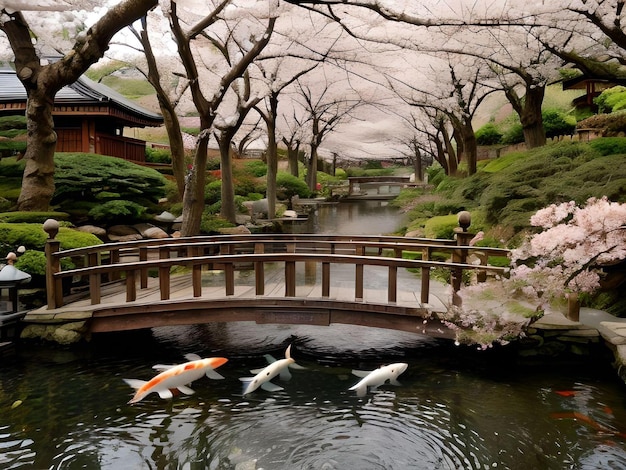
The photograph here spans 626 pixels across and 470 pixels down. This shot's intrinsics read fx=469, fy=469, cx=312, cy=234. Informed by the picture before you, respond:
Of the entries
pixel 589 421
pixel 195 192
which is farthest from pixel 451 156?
pixel 589 421

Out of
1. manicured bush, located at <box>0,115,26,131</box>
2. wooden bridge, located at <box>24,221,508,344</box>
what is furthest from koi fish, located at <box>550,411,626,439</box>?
manicured bush, located at <box>0,115,26,131</box>

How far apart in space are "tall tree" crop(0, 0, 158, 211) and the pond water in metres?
5.62

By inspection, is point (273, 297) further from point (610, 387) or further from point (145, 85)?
point (145, 85)

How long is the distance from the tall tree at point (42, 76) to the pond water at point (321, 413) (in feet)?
18.4

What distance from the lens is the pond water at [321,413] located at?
Result: 4961mm

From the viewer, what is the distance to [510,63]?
57.4 feet

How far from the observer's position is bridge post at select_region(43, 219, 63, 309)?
25.9 feet

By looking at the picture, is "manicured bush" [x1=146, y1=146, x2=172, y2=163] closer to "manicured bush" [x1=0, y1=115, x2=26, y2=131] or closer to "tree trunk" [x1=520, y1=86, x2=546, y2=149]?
"manicured bush" [x1=0, y1=115, x2=26, y2=131]

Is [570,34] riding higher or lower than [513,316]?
higher

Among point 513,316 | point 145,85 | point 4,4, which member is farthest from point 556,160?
point 145,85

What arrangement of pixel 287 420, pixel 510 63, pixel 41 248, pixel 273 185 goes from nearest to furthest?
pixel 287 420 → pixel 41 248 → pixel 510 63 → pixel 273 185

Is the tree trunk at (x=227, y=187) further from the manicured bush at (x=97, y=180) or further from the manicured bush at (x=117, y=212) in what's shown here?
the manicured bush at (x=117, y=212)

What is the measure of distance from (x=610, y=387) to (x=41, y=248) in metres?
10.0

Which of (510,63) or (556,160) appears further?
(510,63)
